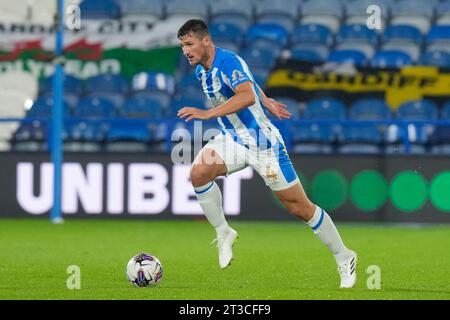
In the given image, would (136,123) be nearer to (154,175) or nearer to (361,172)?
(154,175)

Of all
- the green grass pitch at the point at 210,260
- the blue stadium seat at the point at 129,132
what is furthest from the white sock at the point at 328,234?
the blue stadium seat at the point at 129,132

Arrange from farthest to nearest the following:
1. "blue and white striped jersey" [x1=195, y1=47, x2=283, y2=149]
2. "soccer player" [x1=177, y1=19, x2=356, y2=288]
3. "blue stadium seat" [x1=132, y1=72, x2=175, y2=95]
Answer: "blue stadium seat" [x1=132, y1=72, x2=175, y2=95] < "blue and white striped jersey" [x1=195, y1=47, x2=283, y2=149] < "soccer player" [x1=177, y1=19, x2=356, y2=288]

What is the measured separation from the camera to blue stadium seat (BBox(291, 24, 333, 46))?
19422 millimetres

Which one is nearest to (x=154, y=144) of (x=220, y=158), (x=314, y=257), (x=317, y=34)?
(x=317, y=34)

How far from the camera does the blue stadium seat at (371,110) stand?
1764 centimetres

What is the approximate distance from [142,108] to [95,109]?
2.24 ft

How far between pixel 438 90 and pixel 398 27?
1873 mm

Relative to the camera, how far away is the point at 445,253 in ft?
39.2

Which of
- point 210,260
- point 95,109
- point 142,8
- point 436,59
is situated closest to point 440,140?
point 436,59

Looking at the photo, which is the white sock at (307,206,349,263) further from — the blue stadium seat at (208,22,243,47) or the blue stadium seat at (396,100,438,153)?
the blue stadium seat at (208,22,243,47)

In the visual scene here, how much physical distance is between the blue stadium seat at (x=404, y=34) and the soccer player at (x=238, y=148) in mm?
10191

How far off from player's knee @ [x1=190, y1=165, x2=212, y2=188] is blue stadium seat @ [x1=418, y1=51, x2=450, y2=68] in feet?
32.0

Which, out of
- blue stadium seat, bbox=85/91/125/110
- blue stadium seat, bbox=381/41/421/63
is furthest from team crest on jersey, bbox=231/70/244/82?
blue stadium seat, bbox=381/41/421/63

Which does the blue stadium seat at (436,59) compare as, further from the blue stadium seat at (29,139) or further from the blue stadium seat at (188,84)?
the blue stadium seat at (29,139)
